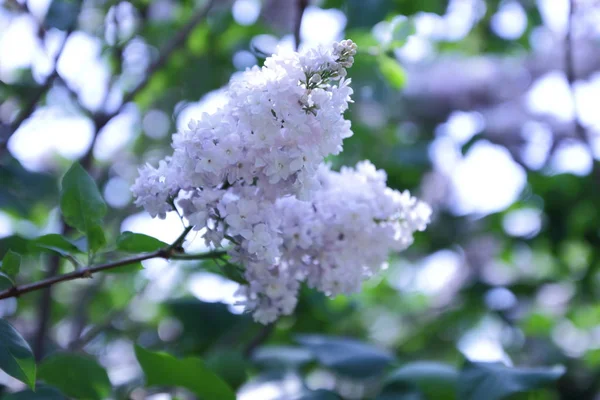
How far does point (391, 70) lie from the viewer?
4.45ft

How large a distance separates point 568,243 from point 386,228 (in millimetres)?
1426

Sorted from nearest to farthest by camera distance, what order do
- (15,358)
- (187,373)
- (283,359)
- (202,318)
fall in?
1. (15,358)
2. (187,373)
3. (283,359)
4. (202,318)

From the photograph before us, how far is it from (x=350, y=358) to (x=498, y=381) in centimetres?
30

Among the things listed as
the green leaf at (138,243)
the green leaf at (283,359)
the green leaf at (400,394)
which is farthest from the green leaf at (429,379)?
the green leaf at (138,243)

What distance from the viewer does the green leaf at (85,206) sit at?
0.84 meters

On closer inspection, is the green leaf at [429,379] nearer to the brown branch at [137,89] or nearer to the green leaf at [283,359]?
the green leaf at [283,359]

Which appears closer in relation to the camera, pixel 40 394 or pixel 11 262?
pixel 11 262

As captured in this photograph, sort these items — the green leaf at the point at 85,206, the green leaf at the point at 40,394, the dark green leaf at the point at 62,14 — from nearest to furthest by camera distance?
the green leaf at the point at 85,206 < the green leaf at the point at 40,394 < the dark green leaf at the point at 62,14

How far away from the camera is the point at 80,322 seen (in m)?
1.67

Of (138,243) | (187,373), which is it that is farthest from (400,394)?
(138,243)

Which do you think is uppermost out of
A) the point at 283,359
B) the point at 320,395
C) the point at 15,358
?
the point at 283,359

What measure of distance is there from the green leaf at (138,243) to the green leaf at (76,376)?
34 cm

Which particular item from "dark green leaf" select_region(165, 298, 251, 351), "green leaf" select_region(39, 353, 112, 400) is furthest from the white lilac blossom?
"dark green leaf" select_region(165, 298, 251, 351)

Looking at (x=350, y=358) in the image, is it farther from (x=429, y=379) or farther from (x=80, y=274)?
(x=80, y=274)
